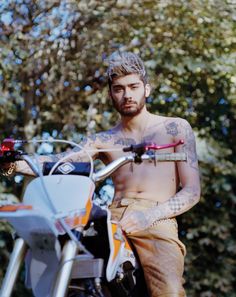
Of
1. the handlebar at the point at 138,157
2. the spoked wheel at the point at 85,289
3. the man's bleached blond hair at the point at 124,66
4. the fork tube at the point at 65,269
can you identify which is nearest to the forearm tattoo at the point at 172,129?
the man's bleached blond hair at the point at 124,66

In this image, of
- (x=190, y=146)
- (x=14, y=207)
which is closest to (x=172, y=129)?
(x=190, y=146)

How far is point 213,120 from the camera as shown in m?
7.14

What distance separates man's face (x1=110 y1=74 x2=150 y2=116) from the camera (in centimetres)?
291

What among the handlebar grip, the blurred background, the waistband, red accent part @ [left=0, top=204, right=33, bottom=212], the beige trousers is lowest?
the blurred background

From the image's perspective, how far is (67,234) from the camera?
2045mm

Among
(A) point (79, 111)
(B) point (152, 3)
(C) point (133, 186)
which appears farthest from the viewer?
(A) point (79, 111)

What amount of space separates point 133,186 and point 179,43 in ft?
14.0

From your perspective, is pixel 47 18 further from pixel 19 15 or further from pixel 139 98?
pixel 139 98

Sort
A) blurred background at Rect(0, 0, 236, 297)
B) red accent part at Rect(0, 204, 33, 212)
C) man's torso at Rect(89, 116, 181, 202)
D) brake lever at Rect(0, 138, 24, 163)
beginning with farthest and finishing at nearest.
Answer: blurred background at Rect(0, 0, 236, 297)
man's torso at Rect(89, 116, 181, 202)
brake lever at Rect(0, 138, 24, 163)
red accent part at Rect(0, 204, 33, 212)

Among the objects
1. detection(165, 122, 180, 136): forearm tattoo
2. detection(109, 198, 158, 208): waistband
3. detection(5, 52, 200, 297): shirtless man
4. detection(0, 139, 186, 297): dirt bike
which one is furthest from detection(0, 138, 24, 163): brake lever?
detection(165, 122, 180, 136): forearm tattoo

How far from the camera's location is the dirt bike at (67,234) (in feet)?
6.56

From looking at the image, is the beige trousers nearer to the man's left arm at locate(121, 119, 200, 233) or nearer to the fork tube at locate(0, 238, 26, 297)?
the man's left arm at locate(121, 119, 200, 233)

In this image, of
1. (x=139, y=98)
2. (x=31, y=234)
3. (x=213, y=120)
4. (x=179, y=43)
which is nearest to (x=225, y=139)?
(x=213, y=120)

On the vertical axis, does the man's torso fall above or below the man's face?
below
